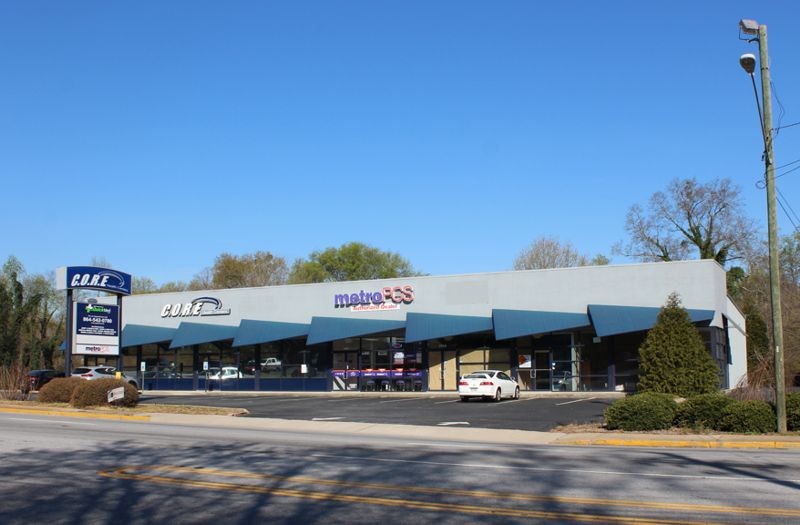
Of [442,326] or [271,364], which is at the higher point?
[442,326]

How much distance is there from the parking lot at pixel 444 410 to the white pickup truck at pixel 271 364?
8611 mm

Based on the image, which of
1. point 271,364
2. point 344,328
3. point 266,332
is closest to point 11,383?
point 266,332

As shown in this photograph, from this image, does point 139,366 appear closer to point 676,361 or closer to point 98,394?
point 98,394

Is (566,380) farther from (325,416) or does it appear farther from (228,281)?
(228,281)

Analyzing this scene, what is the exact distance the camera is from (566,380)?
37656mm

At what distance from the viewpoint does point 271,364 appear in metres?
44.9

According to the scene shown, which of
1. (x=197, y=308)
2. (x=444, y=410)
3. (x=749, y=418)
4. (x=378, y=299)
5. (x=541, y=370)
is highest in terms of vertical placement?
(x=378, y=299)

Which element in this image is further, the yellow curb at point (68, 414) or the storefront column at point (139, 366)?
the storefront column at point (139, 366)

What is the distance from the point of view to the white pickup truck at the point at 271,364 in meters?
44.7

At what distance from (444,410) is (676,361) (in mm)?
8710

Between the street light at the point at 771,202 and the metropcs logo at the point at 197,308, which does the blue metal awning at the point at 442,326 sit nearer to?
the metropcs logo at the point at 197,308

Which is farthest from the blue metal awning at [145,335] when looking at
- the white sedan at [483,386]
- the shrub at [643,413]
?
the shrub at [643,413]

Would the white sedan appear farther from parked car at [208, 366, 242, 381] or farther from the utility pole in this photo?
parked car at [208, 366, 242, 381]

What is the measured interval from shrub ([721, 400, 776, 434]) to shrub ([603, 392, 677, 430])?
135 cm
